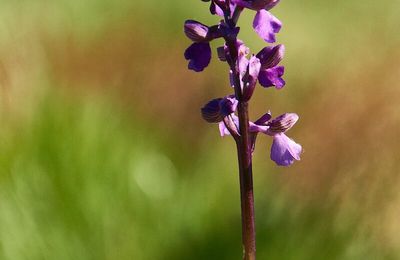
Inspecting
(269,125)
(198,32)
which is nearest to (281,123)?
(269,125)

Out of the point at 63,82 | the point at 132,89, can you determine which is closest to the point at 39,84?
the point at 63,82

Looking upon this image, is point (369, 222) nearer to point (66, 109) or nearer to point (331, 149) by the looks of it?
point (331, 149)

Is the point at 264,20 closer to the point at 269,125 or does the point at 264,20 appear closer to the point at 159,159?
the point at 269,125

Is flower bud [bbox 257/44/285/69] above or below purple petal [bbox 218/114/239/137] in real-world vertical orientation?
above

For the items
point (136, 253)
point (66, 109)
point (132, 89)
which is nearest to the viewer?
point (136, 253)

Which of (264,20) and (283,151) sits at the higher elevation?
(264,20)

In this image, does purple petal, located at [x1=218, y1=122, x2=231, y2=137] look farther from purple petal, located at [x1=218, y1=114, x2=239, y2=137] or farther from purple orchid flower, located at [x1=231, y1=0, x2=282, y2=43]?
purple orchid flower, located at [x1=231, y1=0, x2=282, y2=43]

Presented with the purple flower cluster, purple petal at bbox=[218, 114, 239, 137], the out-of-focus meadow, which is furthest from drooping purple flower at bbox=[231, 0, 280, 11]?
the out-of-focus meadow
